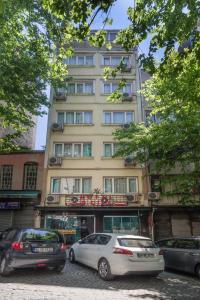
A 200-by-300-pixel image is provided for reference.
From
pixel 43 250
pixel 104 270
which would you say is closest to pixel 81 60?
pixel 43 250

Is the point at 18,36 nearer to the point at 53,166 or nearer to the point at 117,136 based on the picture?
the point at 117,136

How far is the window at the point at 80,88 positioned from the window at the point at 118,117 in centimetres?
293

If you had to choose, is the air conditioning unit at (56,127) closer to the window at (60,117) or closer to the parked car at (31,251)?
the window at (60,117)

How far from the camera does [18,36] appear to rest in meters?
14.6

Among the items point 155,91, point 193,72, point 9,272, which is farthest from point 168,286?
point 155,91

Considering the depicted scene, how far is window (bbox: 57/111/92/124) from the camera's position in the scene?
2338 centimetres

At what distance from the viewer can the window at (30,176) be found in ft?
71.4

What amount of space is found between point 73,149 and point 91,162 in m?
1.98

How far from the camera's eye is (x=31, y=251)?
8.60 metres

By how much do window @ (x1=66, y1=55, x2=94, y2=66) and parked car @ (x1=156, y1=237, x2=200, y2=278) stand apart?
1969 cm

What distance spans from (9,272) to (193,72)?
8.94 m

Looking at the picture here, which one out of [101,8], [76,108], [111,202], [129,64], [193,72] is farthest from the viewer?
[129,64]

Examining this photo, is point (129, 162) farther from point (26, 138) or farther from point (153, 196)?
point (26, 138)

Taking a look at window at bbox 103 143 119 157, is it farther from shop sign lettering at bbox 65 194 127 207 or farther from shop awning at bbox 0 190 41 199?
shop awning at bbox 0 190 41 199
